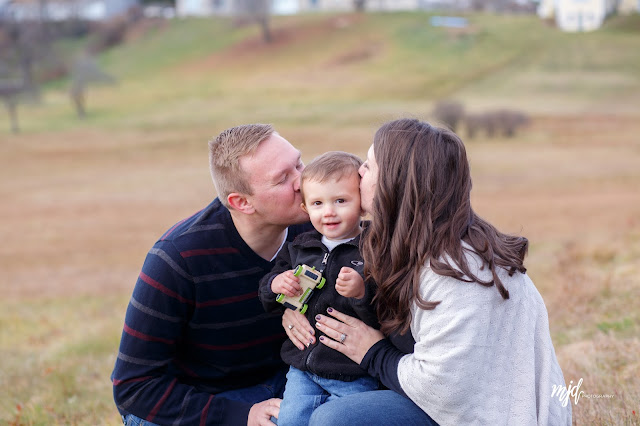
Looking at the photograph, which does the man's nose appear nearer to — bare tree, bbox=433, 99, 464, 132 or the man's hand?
the man's hand

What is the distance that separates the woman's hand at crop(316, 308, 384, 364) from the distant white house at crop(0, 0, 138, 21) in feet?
237

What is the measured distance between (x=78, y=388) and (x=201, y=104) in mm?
38512

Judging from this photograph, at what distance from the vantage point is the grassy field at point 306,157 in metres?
5.77

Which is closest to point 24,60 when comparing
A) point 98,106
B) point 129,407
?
point 98,106

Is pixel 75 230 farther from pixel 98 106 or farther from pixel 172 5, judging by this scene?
pixel 172 5

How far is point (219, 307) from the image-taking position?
328 cm

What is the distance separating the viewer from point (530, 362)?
2.59 m

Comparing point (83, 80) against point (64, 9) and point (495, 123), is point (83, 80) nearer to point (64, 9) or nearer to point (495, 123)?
point (495, 123)

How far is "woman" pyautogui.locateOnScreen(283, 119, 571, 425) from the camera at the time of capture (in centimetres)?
251

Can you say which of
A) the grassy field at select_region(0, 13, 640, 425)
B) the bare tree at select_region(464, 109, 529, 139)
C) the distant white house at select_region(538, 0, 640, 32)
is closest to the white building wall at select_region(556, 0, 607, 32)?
the distant white house at select_region(538, 0, 640, 32)

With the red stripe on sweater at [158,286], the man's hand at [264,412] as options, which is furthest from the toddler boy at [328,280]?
the red stripe on sweater at [158,286]

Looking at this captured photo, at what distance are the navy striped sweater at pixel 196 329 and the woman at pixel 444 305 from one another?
29.0 inches

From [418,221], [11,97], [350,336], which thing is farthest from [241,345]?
[11,97]

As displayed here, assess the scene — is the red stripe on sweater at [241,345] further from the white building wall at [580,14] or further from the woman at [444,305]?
the white building wall at [580,14]
